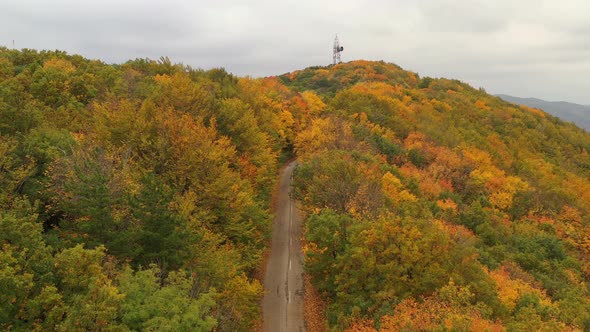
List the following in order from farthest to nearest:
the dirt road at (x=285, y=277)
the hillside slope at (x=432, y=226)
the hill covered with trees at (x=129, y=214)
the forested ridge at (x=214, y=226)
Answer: the dirt road at (x=285, y=277), the hillside slope at (x=432, y=226), the forested ridge at (x=214, y=226), the hill covered with trees at (x=129, y=214)

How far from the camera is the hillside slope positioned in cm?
2378

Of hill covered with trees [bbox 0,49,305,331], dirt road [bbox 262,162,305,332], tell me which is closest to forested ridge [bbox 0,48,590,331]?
hill covered with trees [bbox 0,49,305,331]

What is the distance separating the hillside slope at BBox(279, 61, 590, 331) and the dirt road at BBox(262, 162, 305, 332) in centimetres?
238

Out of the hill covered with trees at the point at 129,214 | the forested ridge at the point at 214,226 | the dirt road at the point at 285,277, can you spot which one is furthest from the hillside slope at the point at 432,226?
the hill covered with trees at the point at 129,214

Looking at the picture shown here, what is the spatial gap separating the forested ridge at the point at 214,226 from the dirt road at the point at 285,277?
1.84 m

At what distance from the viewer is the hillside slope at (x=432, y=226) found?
2378cm

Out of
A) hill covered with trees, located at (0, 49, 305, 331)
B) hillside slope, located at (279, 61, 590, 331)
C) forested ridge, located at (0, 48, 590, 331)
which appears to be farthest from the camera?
hillside slope, located at (279, 61, 590, 331)

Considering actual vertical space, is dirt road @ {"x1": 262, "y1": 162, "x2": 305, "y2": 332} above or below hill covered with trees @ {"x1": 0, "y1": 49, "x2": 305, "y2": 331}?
below

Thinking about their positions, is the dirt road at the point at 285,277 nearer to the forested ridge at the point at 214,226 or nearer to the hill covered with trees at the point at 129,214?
the forested ridge at the point at 214,226

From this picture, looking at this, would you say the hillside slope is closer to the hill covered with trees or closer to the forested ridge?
the forested ridge

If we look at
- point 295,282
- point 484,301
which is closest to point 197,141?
point 295,282

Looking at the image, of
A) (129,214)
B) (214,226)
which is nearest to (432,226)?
(214,226)

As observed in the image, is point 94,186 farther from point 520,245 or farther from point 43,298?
point 520,245

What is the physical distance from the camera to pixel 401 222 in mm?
26703
